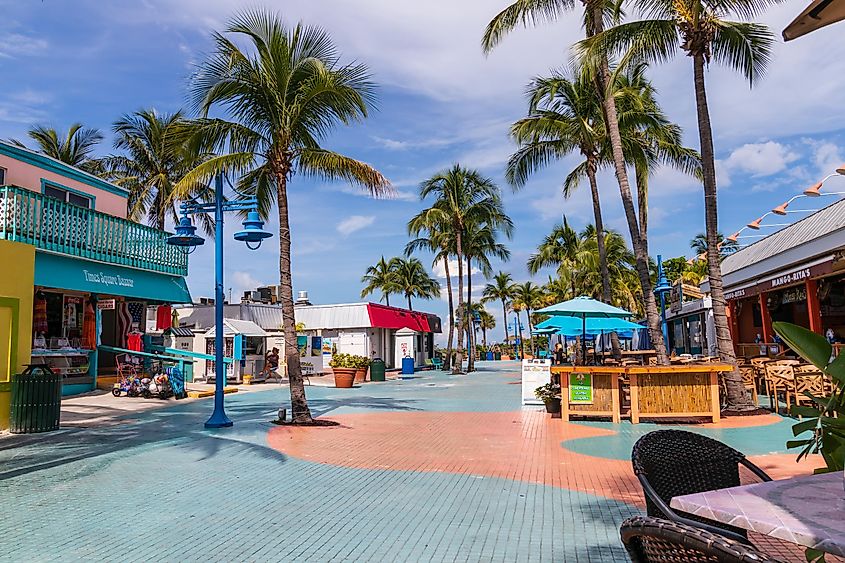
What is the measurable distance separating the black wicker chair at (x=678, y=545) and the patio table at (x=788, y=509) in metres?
0.12

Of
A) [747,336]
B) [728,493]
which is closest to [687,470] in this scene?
[728,493]

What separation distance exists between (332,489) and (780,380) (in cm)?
976

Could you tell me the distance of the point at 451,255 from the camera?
36.3 m

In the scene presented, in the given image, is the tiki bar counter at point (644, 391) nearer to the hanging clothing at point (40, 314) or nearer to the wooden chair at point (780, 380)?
the wooden chair at point (780, 380)

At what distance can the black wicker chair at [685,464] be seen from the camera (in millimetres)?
3486

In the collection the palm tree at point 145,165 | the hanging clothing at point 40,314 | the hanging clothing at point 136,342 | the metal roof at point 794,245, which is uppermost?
the palm tree at point 145,165

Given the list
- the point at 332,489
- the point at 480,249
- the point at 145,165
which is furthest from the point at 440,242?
the point at 332,489

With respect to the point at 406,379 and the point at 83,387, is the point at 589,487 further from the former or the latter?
the point at 406,379

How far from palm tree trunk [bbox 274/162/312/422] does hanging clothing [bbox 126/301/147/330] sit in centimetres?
1074

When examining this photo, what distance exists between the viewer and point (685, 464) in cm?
364

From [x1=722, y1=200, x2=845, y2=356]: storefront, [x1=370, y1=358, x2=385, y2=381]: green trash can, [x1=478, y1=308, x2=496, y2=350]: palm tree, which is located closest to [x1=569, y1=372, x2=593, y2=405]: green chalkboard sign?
[x1=722, y1=200, x2=845, y2=356]: storefront

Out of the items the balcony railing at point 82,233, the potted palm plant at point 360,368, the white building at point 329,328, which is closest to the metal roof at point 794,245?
the potted palm plant at point 360,368

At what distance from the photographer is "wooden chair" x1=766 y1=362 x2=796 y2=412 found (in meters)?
12.2

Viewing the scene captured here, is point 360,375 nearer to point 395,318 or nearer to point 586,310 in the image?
point 395,318
